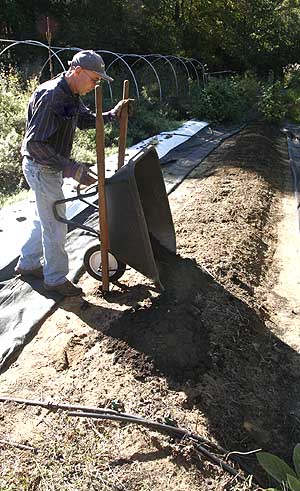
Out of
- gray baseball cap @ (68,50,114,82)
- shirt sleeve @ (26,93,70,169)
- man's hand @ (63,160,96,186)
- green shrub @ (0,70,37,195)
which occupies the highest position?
gray baseball cap @ (68,50,114,82)

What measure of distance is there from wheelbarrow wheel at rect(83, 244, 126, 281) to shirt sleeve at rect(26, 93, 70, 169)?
81cm

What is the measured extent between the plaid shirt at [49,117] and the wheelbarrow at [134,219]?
318 mm

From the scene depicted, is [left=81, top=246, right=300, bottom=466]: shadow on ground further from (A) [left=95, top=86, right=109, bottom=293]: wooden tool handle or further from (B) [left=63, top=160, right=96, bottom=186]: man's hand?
(B) [left=63, top=160, right=96, bottom=186]: man's hand

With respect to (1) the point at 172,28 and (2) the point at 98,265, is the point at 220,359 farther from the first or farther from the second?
(1) the point at 172,28

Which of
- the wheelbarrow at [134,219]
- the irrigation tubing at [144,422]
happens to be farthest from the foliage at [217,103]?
the irrigation tubing at [144,422]

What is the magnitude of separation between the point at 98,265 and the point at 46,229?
54 centimetres

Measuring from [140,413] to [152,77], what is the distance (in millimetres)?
12054

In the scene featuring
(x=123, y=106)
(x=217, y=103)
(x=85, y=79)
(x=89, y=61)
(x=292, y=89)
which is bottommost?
(x=292, y=89)

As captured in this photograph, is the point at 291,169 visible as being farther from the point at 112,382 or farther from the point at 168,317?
the point at 112,382

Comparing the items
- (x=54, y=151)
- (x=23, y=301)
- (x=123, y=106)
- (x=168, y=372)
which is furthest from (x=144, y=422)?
(x=123, y=106)

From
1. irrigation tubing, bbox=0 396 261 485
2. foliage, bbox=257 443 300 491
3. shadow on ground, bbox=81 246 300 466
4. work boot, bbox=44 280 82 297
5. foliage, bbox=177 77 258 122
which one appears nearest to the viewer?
foliage, bbox=257 443 300 491

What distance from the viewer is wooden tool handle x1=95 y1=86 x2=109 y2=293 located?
2557mm

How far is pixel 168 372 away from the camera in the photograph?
8.56 feet

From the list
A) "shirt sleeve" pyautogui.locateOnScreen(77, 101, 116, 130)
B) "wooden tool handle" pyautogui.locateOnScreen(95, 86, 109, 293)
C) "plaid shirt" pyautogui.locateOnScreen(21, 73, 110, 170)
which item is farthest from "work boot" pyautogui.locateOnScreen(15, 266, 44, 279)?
"shirt sleeve" pyautogui.locateOnScreen(77, 101, 116, 130)
